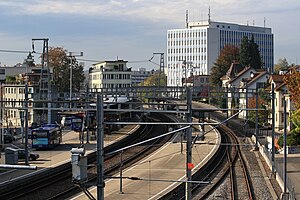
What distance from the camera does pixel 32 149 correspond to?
131 feet

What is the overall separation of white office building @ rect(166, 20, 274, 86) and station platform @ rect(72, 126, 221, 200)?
109 m

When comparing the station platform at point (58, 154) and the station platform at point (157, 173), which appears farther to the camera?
the station platform at point (58, 154)

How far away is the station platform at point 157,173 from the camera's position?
2308 centimetres

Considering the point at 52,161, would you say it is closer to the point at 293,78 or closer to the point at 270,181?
the point at 270,181

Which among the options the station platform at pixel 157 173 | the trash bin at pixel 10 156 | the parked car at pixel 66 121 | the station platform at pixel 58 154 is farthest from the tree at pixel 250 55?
the trash bin at pixel 10 156

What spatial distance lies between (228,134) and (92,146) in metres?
15.8

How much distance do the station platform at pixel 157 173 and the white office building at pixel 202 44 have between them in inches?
4302

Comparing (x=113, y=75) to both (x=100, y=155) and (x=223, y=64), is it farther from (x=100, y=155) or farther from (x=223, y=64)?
(x=100, y=155)

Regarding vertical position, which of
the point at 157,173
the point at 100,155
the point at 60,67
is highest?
the point at 60,67

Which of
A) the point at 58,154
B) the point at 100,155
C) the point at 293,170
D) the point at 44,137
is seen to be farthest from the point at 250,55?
the point at 100,155

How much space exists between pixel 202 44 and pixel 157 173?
427 ft

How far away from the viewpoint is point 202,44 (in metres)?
157

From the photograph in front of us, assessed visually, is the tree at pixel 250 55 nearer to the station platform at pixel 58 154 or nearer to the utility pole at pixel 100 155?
the station platform at pixel 58 154

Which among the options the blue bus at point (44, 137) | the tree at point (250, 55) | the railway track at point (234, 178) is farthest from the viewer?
the tree at point (250, 55)
